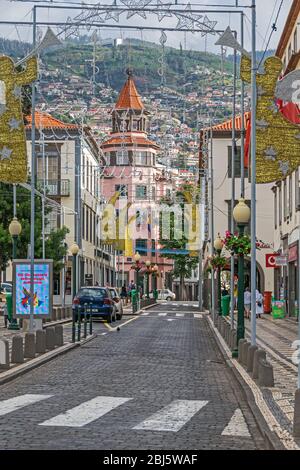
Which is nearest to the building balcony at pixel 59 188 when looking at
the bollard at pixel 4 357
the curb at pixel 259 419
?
the curb at pixel 259 419

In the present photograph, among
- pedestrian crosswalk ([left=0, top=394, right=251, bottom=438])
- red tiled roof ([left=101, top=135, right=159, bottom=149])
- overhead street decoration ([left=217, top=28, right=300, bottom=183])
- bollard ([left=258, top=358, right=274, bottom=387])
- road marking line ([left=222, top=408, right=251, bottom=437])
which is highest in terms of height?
red tiled roof ([left=101, top=135, right=159, bottom=149])

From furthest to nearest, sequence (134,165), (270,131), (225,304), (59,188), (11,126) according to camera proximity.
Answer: (59,188) < (134,165) < (225,304) < (11,126) < (270,131)

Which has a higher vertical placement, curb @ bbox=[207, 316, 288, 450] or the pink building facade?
the pink building facade

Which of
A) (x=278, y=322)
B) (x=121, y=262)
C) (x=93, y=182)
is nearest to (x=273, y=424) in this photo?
(x=278, y=322)

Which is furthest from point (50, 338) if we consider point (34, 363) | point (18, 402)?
point (18, 402)

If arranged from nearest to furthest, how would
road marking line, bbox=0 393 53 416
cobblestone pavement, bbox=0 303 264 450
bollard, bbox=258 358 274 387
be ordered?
cobblestone pavement, bbox=0 303 264 450
road marking line, bbox=0 393 53 416
bollard, bbox=258 358 274 387

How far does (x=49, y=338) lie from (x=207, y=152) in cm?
4090

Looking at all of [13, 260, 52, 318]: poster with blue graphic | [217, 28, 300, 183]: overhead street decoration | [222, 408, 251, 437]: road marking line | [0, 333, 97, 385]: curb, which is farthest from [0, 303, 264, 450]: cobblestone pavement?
[217, 28, 300, 183]: overhead street decoration

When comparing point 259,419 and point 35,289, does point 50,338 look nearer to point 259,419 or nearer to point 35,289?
point 35,289

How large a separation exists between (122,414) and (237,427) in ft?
5.75

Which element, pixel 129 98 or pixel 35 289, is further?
pixel 129 98

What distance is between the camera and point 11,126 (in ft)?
79.6

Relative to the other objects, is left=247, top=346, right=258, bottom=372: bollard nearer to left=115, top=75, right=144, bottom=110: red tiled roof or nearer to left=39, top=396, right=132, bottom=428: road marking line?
left=39, top=396, right=132, bottom=428: road marking line

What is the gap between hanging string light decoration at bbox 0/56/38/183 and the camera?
79.3 ft
